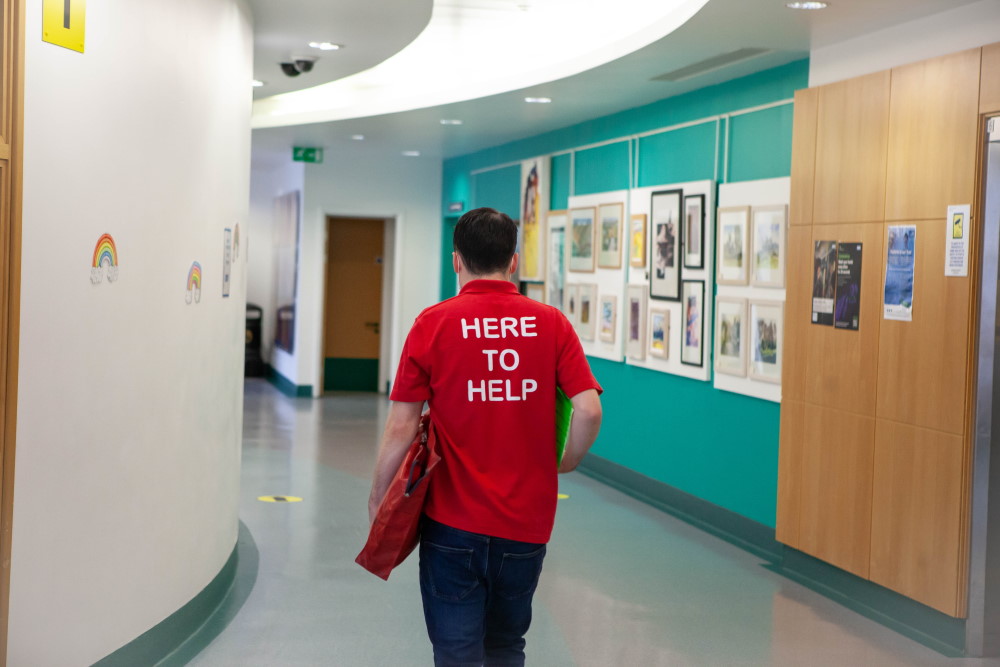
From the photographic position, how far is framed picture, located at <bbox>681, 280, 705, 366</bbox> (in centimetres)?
768

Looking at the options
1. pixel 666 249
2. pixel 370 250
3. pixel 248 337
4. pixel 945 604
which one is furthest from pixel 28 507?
pixel 248 337

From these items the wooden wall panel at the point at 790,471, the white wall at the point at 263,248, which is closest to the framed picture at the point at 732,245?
the wooden wall panel at the point at 790,471

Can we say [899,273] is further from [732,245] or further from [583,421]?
[583,421]

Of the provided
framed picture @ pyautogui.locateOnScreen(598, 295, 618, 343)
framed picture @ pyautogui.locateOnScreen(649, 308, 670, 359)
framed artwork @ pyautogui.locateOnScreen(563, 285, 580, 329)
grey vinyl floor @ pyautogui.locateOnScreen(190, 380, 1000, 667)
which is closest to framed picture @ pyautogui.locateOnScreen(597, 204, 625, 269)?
framed picture @ pyautogui.locateOnScreen(598, 295, 618, 343)

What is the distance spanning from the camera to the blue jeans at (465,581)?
9.76 feet

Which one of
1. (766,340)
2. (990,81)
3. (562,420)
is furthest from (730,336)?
(562,420)

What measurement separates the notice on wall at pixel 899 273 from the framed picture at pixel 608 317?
147 inches

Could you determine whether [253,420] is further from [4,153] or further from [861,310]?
[4,153]

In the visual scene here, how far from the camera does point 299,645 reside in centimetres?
493

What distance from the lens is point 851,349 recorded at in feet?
18.9

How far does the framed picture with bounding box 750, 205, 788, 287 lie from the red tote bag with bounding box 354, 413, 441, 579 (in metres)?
4.17

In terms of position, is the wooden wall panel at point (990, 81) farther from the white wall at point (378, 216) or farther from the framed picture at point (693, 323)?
the white wall at point (378, 216)

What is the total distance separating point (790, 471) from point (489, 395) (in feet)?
12.5

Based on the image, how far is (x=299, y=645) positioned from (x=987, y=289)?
3.45 meters
